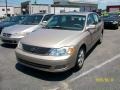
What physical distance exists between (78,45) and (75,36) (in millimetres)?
321

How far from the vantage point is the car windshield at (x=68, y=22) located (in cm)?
598

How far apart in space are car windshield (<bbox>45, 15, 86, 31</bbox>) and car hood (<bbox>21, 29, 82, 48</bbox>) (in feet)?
1.26

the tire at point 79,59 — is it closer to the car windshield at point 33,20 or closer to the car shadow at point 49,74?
the car shadow at point 49,74

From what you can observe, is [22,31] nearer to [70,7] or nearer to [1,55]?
[1,55]

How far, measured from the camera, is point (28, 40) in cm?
513

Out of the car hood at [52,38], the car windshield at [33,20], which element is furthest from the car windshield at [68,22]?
the car windshield at [33,20]

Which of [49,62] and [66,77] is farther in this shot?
[66,77]

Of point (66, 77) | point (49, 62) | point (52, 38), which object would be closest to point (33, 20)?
point (52, 38)

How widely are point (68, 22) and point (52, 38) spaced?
4.42 feet

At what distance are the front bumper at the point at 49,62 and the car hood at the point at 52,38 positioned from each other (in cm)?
33

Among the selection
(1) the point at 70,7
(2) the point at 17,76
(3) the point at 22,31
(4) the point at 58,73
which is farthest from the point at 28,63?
(1) the point at 70,7

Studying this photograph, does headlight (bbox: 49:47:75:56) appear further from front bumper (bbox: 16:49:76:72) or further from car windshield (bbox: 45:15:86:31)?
car windshield (bbox: 45:15:86:31)

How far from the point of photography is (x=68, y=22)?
6188 mm
